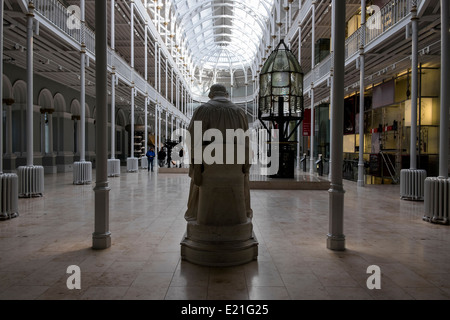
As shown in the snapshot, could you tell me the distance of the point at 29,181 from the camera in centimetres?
904

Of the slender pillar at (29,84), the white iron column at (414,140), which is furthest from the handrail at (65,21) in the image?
the white iron column at (414,140)

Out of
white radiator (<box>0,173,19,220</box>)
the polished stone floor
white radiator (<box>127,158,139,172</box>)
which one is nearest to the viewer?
the polished stone floor

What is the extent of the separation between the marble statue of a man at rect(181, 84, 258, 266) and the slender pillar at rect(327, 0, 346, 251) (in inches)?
45.6

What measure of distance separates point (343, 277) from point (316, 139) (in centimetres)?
2585

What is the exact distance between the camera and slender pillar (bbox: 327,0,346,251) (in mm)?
4426

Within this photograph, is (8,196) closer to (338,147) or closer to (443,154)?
(338,147)

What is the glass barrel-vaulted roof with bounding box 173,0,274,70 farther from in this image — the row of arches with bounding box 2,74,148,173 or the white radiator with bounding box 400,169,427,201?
the white radiator with bounding box 400,169,427,201

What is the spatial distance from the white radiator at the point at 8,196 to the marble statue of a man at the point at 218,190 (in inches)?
171

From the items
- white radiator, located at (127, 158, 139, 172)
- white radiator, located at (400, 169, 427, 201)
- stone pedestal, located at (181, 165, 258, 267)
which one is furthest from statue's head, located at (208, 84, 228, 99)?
white radiator, located at (127, 158, 139, 172)

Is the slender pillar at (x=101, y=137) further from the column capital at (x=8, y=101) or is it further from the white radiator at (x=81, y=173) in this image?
Result: the column capital at (x=8, y=101)

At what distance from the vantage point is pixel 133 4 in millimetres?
16953

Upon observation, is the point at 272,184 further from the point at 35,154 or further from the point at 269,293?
the point at 35,154

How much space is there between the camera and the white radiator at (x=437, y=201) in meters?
6.24

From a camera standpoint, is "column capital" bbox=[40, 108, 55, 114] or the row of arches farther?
"column capital" bbox=[40, 108, 55, 114]
